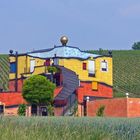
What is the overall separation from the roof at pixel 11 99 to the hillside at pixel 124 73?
16.7m

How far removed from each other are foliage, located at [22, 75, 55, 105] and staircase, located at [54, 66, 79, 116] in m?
2.36

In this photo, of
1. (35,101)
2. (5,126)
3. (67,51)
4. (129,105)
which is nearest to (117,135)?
(5,126)

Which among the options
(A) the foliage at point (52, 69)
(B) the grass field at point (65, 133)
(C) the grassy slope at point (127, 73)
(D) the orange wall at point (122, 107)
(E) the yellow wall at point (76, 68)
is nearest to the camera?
(B) the grass field at point (65, 133)

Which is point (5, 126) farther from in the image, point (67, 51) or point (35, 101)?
point (67, 51)

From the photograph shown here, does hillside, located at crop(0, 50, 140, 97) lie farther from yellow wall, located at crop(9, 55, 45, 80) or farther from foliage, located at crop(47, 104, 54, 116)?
foliage, located at crop(47, 104, 54, 116)

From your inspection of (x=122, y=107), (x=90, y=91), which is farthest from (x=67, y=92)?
(x=122, y=107)

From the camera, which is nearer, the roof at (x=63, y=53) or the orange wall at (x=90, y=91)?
the orange wall at (x=90, y=91)

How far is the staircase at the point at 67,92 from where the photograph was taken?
167ft

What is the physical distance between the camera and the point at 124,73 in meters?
95.5

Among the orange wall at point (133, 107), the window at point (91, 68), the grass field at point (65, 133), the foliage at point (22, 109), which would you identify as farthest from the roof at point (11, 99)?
the grass field at point (65, 133)

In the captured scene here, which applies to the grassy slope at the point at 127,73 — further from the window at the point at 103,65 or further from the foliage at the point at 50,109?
the foliage at the point at 50,109

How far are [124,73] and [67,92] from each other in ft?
145

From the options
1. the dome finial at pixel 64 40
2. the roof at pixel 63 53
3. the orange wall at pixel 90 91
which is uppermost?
the dome finial at pixel 64 40

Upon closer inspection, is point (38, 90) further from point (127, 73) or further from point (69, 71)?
point (127, 73)
